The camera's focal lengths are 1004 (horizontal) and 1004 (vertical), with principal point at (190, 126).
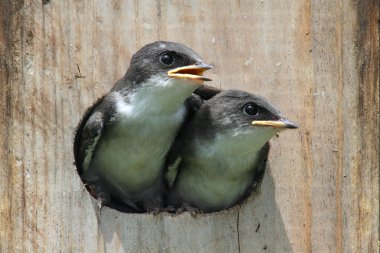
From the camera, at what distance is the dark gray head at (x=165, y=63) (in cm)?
426

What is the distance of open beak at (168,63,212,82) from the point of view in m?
4.19

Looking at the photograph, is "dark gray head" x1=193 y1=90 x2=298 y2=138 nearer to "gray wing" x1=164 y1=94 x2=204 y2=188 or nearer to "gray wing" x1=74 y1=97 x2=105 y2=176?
"gray wing" x1=164 y1=94 x2=204 y2=188

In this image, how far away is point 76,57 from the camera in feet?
14.4

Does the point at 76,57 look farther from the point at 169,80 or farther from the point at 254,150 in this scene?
the point at 254,150

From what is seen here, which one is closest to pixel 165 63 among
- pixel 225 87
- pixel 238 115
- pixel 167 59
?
pixel 167 59

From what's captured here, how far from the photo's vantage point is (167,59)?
14.2 ft

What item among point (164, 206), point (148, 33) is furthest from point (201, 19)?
point (164, 206)

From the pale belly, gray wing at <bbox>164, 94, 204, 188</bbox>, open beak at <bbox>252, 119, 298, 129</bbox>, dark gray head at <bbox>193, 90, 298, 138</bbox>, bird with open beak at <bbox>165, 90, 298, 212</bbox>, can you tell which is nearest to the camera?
open beak at <bbox>252, 119, 298, 129</bbox>

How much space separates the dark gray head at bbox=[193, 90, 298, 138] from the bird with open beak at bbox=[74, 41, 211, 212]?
5.3 inches

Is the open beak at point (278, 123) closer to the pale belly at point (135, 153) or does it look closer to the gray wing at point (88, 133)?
the pale belly at point (135, 153)

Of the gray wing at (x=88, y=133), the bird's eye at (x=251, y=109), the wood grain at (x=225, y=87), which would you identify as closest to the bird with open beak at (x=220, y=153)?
the bird's eye at (x=251, y=109)

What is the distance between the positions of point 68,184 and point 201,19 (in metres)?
0.94

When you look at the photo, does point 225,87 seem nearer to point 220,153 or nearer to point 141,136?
point 220,153

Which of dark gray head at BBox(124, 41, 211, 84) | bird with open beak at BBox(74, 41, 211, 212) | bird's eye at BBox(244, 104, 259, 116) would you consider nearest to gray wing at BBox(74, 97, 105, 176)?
bird with open beak at BBox(74, 41, 211, 212)
